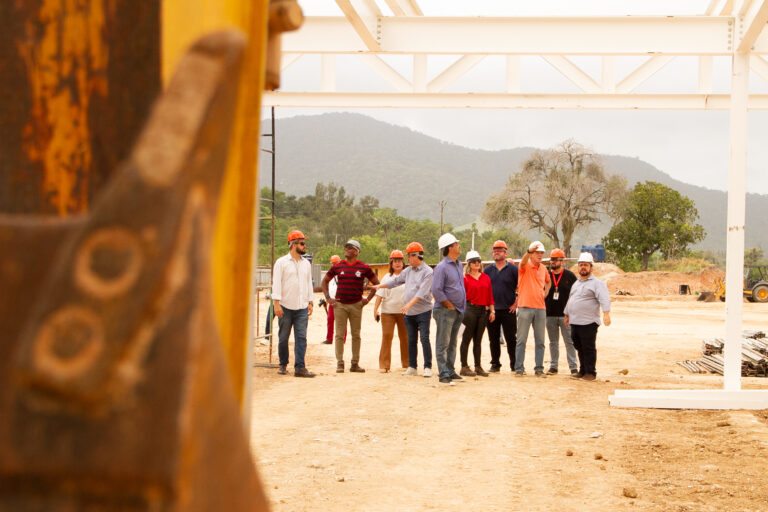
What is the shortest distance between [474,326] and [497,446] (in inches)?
178

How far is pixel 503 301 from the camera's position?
1141 cm

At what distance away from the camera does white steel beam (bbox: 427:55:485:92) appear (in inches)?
393

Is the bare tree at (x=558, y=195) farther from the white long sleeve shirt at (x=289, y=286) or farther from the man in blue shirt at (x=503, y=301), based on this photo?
the white long sleeve shirt at (x=289, y=286)

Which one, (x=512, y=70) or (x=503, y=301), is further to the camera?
(x=503, y=301)

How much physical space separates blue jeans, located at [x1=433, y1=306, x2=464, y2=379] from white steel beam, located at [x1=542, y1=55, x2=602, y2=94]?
3502 mm

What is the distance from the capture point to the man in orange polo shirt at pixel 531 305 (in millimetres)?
11086

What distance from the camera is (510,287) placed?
1139cm

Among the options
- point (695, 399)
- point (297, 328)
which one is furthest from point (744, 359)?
point (297, 328)

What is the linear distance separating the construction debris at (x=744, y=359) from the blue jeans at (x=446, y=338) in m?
4.27

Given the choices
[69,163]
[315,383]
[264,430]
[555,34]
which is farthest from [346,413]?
[69,163]

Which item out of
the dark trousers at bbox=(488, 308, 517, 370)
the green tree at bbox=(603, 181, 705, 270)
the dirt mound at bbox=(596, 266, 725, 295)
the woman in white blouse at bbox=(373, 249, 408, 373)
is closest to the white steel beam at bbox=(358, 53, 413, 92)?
the woman in white blouse at bbox=(373, 249, 408, 373)

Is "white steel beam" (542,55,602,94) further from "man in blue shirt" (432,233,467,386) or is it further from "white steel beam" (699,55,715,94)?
"man in blue shirt" (432,233,467,386)

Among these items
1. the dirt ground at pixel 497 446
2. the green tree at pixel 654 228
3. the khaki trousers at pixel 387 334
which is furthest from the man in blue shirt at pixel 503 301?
the green tree at pixel 654 228

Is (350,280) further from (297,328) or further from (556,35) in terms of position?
(556,35)
